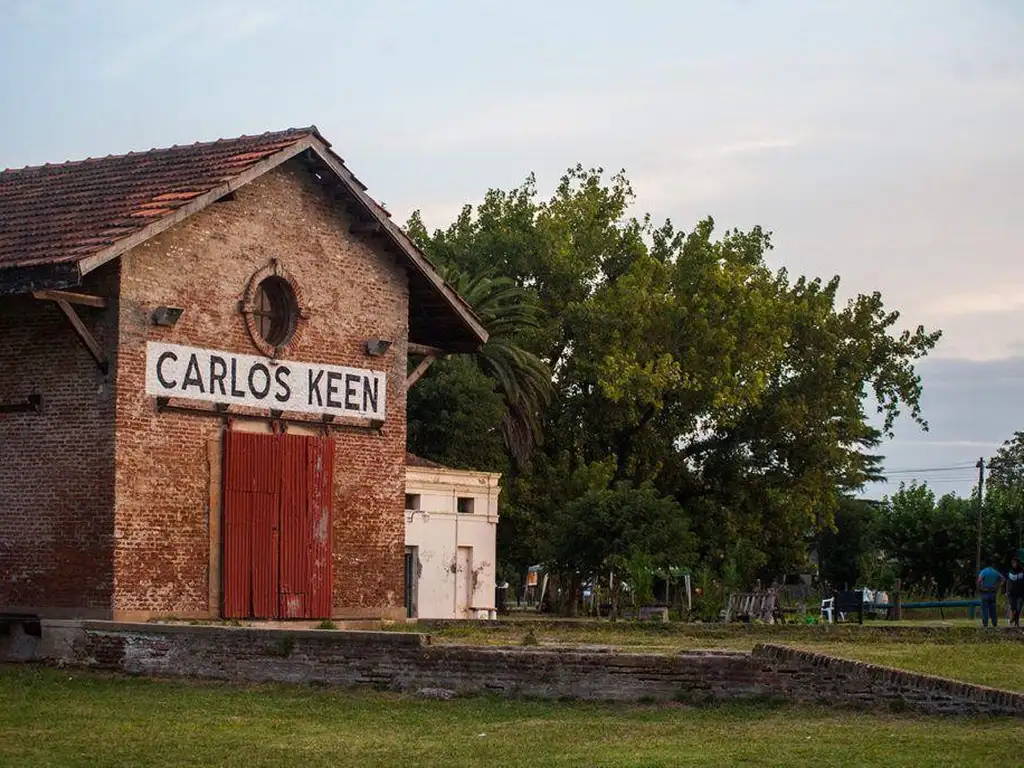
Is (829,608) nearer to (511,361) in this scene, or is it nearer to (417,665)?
(511,361)

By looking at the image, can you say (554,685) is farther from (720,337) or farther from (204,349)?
(720,337)

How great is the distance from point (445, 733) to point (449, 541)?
1055 inches

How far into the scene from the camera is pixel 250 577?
26203 mm

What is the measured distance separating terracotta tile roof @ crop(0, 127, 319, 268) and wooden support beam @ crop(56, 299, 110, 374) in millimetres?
740

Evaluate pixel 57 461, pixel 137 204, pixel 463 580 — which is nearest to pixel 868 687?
pixel 57 461

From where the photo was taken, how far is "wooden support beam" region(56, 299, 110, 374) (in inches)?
928

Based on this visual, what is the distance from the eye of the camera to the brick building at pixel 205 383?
953 inches

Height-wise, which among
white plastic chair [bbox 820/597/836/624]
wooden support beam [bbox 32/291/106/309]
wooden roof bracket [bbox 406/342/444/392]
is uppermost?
wooden support beam [bbox 32/291/106/309]

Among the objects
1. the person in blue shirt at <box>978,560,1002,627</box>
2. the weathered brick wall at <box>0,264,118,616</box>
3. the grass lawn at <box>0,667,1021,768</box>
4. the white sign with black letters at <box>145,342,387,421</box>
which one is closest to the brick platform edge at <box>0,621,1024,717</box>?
the grass lawn at <box>0,667,1021,768</box>

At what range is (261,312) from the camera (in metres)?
26.9

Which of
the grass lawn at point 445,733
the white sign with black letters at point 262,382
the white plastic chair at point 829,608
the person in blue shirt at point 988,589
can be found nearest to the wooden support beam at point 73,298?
the white sign with black letters at point 262,382

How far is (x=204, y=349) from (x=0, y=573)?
4302mm

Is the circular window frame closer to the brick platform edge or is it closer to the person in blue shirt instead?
the brick platform edge

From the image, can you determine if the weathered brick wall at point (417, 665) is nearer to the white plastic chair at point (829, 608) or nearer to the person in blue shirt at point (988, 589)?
the person in blue shirt at point (988, 589)
